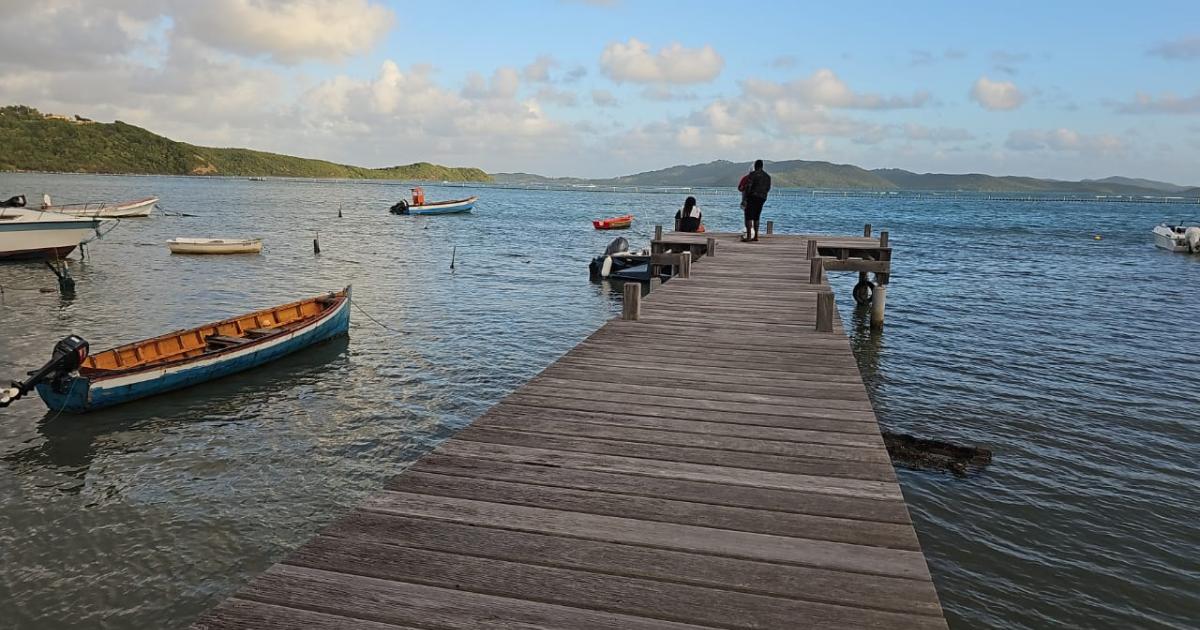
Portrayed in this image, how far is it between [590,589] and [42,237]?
38719 millimetres

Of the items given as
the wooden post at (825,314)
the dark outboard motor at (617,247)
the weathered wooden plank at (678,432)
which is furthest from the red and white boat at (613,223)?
the weathered wooden plank at (678,432)

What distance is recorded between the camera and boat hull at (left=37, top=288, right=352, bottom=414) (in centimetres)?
1271

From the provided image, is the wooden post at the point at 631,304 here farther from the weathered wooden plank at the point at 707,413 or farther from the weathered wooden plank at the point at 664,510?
the weathered wooden plank at the point at 664,510

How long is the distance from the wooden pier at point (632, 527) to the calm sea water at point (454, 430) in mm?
3191

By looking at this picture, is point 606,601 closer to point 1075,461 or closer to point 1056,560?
point 1056,560

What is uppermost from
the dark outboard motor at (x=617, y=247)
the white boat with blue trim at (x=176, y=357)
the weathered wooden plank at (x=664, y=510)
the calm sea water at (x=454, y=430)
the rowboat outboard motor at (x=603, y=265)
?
the dark outboard motor at (x=617, y=247)

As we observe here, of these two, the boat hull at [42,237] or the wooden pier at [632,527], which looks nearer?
the wooden pier at [632,527]

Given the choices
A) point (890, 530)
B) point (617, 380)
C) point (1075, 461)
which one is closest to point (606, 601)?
point (890, 530)

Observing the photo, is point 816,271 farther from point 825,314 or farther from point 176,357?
point 176,357

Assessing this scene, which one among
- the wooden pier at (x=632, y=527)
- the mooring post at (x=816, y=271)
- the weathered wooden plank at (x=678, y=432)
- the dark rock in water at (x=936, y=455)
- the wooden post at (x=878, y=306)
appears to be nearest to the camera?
the wooden pier at (x=632, y=527)

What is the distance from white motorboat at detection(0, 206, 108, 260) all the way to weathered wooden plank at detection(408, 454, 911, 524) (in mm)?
35924

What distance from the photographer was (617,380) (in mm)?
8203

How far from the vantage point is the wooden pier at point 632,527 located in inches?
142

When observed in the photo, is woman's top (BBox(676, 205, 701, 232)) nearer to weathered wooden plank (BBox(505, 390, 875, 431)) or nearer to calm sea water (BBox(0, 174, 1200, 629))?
calm sea water (BBox(0, 174, 1200, 629))
